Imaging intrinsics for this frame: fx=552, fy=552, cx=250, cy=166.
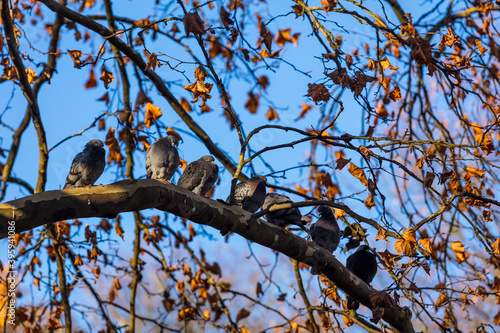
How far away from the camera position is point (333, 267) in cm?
321

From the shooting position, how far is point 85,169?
12.4ft

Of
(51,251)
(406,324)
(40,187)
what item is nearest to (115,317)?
(51,251)

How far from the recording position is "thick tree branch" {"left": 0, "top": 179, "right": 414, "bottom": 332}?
2.33m

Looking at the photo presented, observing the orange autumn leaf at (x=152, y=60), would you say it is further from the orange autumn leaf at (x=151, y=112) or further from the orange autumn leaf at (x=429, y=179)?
the orange autumn leaf at (x=429, y=179)

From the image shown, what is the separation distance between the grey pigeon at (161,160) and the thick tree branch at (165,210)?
1.13 m

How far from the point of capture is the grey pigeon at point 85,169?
3791 mm

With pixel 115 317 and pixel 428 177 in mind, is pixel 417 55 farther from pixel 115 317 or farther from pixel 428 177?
pixel 115 317

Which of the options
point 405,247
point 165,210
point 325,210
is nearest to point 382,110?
point 325,210

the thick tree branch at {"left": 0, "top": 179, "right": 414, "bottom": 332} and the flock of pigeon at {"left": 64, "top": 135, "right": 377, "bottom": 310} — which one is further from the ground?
the flock of pigeon at {"left": 64, "top": 135, "right": 377, "bottom": 310}

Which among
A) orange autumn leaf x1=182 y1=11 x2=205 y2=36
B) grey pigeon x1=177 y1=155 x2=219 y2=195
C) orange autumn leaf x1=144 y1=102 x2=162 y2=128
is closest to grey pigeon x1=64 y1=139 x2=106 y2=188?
orange autumn leaf x1=144 y1=102 x2=162 y2=128

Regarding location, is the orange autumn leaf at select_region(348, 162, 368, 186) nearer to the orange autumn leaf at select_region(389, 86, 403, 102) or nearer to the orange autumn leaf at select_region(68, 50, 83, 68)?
the orange autumn leaf at select_region(389, 86, 403, 102)

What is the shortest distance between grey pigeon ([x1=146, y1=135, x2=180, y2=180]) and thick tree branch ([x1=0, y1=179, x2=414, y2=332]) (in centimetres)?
113

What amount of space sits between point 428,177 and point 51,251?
3.79 meters

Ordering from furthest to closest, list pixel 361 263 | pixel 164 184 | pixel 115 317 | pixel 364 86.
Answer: pixel 115 317, pixel 361 263, pixel 364 86, pixel 164 184
